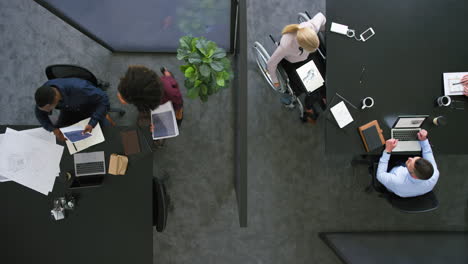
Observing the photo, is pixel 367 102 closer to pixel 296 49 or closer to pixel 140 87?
pixel 296 49

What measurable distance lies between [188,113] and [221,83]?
84 cm

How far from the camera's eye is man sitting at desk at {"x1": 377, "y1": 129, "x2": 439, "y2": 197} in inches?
62.4

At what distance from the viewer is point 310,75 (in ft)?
5.92

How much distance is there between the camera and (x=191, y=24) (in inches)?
70.1

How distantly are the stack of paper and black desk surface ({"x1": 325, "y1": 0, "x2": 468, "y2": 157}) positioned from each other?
1.85m

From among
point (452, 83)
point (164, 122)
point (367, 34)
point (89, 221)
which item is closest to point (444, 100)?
point (452, 83)

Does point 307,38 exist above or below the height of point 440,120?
above

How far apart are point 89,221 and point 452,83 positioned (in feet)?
8.52

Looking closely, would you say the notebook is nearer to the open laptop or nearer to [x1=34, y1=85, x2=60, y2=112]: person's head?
the open laptop

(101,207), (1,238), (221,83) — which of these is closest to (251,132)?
(221,83)

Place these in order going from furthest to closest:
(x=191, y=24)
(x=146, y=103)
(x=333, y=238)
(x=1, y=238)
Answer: (x=333, y=238), (x=191, y=24), (x=1, y=238), (x=146, y=103)

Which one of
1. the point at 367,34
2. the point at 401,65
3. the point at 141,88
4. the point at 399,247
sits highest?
the point at 367,34

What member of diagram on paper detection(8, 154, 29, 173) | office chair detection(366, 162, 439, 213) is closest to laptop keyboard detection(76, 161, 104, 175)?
diagram on paper detection(8, 154, 29, 173)

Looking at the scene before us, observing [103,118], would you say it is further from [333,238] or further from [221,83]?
[333,238]
